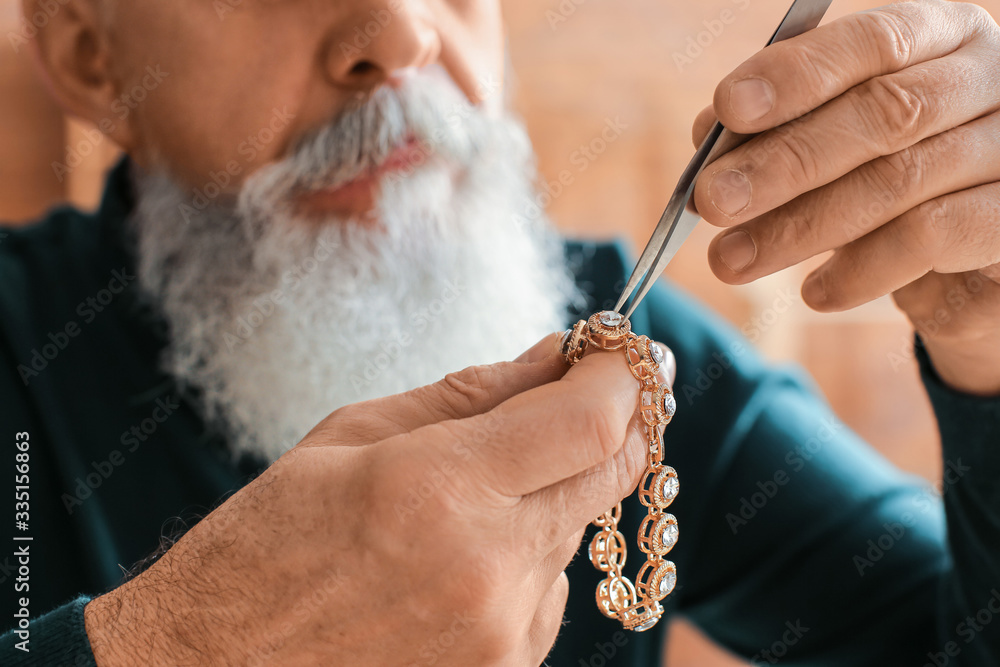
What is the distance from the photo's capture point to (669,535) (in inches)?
22.5

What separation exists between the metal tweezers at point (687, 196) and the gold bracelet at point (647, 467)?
31mm

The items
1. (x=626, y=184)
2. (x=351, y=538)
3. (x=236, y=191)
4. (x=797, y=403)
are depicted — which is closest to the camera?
(x=351, y=538)

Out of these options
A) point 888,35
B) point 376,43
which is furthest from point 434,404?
point 376,43

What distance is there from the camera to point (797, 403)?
131cm

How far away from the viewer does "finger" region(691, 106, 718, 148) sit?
61 cm

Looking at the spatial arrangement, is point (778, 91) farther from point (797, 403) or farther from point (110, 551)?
point (110, 551)

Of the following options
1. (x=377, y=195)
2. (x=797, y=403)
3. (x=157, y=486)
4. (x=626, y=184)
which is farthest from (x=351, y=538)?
(x=626, y=184)

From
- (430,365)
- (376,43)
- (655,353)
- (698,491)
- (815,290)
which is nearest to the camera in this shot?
(655,353)

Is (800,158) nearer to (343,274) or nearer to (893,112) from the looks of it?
(893,112)

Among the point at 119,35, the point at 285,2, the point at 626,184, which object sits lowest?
the point at 626,184

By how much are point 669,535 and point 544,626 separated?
0.13 meters

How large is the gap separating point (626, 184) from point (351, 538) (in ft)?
5.57

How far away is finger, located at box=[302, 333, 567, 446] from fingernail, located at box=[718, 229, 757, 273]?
19cm

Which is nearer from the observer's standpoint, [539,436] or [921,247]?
[539,436]
